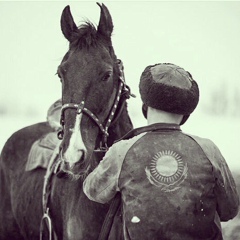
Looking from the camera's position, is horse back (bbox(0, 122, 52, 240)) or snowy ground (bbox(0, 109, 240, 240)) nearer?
horse back (bbox(0, 122, 52, 240))

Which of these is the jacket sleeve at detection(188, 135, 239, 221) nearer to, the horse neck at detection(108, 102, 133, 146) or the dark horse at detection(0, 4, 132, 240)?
the dark horse at detection(0, 4, 132, 240)

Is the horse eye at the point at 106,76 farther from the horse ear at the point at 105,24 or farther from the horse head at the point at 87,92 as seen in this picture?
the horse ear at the point at 105,24

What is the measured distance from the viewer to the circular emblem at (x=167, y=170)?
8.38 feet

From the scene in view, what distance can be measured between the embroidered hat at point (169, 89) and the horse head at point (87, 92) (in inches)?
21.2

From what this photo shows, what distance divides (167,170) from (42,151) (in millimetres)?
2603

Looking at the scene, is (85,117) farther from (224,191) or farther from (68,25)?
(224,191)

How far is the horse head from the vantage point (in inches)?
119

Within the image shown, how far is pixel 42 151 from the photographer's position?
4988 mm

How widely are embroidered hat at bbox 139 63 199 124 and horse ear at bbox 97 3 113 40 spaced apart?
867 mm

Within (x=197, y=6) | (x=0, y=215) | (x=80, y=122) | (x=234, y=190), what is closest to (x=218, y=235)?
(x=234, y=190)

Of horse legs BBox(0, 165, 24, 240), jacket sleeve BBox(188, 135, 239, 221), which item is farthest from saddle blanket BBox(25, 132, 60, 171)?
jacket sleeve BBox(188, 135, 239, 221)

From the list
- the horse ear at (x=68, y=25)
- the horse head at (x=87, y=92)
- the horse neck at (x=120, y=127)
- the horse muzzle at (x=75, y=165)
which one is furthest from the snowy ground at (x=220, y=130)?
the horse muzzle at (x=75, y=165)

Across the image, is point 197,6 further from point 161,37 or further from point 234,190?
point 234,190

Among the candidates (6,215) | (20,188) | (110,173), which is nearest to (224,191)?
(110,173)
